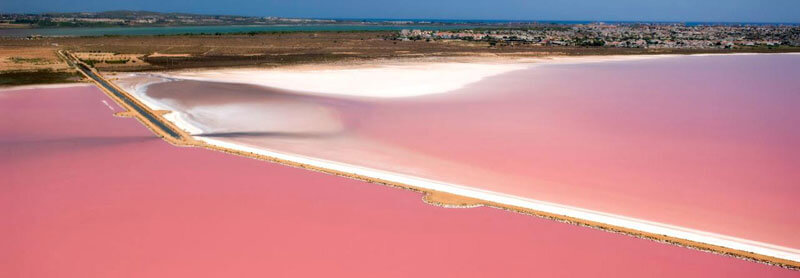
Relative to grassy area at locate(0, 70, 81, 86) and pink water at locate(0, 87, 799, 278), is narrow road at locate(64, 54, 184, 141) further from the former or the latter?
pink water at locate(0, 87, 799, 278)

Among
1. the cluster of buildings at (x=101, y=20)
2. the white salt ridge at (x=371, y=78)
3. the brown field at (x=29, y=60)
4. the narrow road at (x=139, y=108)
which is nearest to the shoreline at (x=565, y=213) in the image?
the narrow road at (x=139, y=108)

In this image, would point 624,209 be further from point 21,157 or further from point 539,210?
point 21,157

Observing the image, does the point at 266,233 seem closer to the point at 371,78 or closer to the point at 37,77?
the point at 371,78

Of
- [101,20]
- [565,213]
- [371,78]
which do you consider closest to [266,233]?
[565,213]

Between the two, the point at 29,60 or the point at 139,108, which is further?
the point at 29,60

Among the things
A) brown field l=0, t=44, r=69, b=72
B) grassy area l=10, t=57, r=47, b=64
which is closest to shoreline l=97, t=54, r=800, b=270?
brown field l=0, t=44, r=69, b=72

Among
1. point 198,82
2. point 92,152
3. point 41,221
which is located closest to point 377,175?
point 41,221
